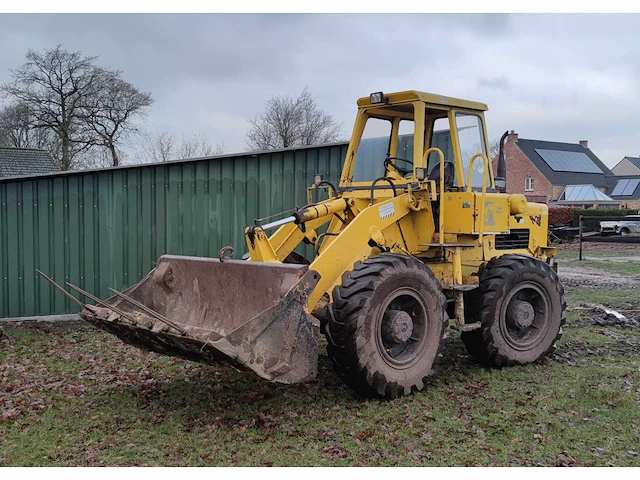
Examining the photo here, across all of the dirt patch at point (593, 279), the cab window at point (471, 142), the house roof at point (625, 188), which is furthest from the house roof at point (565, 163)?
the cab window at point (471, 142)

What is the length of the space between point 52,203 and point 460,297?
6381mm

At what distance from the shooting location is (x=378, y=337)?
5.76 metres

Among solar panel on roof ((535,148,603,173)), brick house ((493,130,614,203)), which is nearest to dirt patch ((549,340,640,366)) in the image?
brick house ((493,130,614,203))

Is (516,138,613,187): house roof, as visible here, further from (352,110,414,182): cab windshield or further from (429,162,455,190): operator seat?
(429,162,455,190): operator seat

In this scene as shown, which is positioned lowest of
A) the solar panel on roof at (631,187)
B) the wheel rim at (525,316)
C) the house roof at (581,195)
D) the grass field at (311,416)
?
the grass field at (311,416)

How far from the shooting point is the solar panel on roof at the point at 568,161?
169ft

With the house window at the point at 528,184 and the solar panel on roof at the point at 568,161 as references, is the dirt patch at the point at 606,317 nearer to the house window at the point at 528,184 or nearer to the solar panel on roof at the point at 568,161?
the house window at the point at 528,184

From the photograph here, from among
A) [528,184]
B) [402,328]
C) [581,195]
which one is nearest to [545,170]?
[528,184]

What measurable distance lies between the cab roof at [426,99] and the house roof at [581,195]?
43.4 metres

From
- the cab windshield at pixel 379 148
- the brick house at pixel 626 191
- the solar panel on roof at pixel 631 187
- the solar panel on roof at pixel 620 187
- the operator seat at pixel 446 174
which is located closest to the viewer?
the operator seat at pixel 446 174

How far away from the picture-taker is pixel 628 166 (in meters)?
73.2

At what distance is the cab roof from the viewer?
22.4ft

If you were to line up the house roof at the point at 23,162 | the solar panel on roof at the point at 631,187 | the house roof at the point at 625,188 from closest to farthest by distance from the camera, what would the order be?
the house roof at the point at 23,162 → the house roof at the point at 625,188 → the solar panel on roof at the point at 631,187

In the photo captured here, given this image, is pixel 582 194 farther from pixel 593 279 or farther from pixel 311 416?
pixel 311 416
